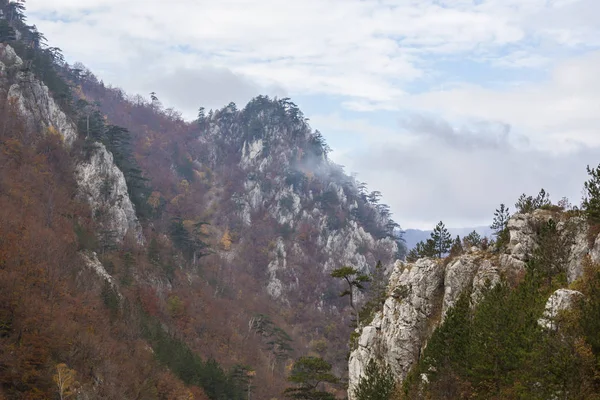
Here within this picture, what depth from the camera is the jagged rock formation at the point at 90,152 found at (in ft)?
262

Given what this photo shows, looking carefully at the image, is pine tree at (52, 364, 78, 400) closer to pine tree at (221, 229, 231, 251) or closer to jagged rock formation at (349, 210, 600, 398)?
jagged rock formation at (349, 210, 600, 398)

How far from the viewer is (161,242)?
93.3m

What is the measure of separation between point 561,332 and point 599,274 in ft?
11.8

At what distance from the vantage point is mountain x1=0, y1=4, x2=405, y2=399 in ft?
162

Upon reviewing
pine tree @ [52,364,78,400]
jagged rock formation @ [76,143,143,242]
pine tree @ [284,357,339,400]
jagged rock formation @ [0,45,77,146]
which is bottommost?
pine tree @ [52,364,78,400]

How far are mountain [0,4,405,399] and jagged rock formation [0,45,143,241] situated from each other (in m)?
0.25

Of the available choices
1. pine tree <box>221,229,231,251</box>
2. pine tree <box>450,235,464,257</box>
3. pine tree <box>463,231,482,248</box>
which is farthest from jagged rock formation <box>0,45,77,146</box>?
pine tree <box>463,231,482,248</box>

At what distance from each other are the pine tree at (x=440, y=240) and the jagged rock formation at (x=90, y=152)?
56.4 metres

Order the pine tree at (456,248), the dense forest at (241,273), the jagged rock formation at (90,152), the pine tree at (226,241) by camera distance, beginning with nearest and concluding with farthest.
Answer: the dense forest at (241,273) → the pine tree at (456,248) → the jagged rock formation at (90,152) → the pine tree at (226,241)

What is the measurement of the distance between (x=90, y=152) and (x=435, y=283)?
70.2 meters

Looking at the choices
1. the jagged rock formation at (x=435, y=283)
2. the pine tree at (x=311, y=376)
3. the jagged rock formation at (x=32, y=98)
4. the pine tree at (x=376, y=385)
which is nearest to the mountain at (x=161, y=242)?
the jagged rock formation at (x=32, y=98)

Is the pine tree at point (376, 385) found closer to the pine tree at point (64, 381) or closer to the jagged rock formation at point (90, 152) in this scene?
the pine tree at point (64, 381)

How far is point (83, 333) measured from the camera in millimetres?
48938

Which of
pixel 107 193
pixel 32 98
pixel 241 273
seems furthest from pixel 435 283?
pixel 241 273
